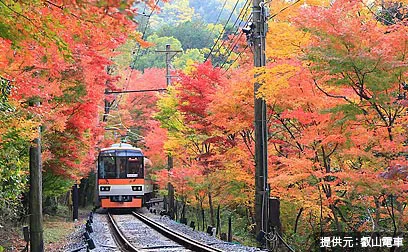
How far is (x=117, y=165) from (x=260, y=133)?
12359 millimetres

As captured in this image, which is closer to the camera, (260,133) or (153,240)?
(260,133)

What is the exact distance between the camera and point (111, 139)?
3478 centimetres

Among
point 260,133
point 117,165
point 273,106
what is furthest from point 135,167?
point 260,133

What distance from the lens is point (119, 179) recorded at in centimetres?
2369

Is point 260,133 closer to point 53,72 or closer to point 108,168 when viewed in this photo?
point 53,72

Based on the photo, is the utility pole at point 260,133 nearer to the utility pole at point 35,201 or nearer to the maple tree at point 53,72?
the maple tree at point 53,72

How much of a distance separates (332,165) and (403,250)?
2965mm

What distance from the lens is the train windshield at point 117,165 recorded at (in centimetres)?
2373

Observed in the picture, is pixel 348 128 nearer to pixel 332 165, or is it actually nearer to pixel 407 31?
pixel 407 31

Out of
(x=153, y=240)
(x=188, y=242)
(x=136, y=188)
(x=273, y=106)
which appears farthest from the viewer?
(x=136, y=188)

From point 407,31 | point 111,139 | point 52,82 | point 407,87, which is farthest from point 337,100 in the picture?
point 111,139

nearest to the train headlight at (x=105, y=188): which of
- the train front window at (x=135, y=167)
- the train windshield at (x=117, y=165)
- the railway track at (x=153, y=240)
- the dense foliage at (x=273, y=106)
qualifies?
the train windshield at (x=117, y=165)

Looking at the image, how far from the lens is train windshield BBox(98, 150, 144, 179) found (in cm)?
2373

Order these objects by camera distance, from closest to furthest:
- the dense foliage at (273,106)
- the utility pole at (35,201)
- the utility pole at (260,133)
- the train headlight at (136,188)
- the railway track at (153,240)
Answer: the dense foliage at (273,106)
the railway track at (153,240)
the utility pole at (35,201)
the utility pole at (260,133)
the train headlight at (136,188)
